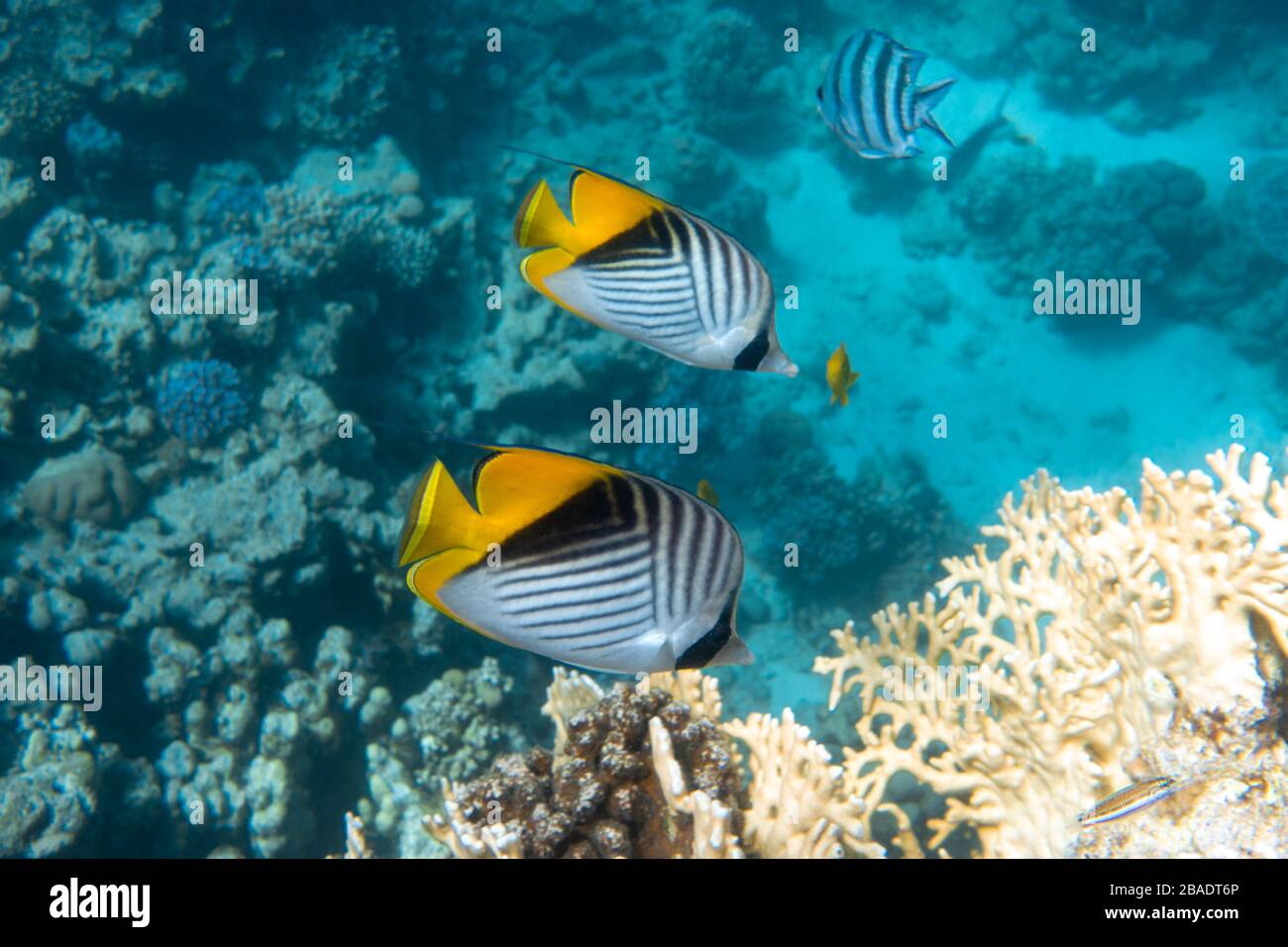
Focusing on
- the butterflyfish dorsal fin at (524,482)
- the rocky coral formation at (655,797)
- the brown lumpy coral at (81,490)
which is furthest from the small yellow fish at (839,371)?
the brown lumpy coral at (81,490)

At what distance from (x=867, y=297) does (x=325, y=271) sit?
8.98 metres

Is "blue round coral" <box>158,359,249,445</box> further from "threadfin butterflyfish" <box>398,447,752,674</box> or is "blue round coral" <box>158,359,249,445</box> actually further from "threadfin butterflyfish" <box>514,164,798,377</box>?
"threadfin butterflyfish" <box>398,447,752,674</box>

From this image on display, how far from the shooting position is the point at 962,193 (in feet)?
45.4

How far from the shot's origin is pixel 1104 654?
3.25 metres

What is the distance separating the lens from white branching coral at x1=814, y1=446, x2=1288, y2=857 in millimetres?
2783

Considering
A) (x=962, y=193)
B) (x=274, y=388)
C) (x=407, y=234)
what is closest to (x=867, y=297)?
(x=962, y=193)

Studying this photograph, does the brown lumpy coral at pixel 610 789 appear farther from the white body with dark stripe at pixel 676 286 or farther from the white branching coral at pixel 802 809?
the white body with dark stripe at pixel 676 286

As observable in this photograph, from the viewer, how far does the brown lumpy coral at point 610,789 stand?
287cm

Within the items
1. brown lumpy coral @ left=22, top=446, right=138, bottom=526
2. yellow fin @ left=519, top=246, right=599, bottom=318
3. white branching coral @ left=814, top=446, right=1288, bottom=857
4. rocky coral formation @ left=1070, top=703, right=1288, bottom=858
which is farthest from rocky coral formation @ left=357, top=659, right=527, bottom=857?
yellow fin @ left=519, top=246, right=599, bottom=318

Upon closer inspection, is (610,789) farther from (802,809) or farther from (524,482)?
(524,482)

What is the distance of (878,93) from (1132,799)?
144 inches

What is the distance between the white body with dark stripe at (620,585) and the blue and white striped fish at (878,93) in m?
3.64
